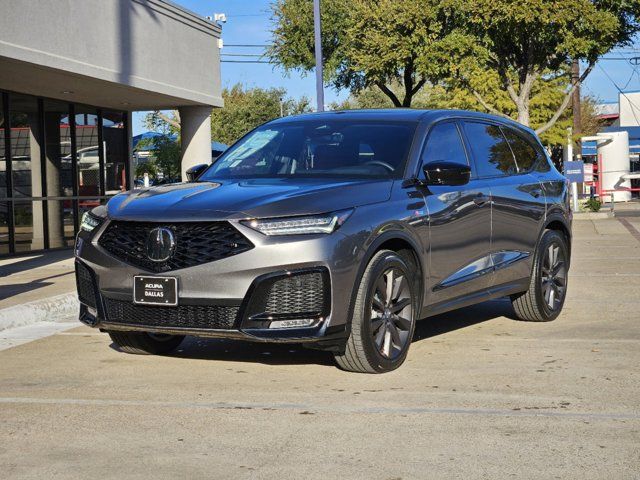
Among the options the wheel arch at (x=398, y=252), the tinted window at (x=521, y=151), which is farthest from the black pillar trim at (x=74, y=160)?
the wheel arch at (x=398, y=252)

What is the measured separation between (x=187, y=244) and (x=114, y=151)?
16171 mm

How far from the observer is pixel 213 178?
8.03 m

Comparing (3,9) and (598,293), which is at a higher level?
(3,9)

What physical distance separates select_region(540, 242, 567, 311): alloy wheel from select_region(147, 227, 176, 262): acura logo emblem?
3923 mm

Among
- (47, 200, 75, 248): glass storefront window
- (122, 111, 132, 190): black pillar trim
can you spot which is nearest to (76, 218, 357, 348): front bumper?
(47, 200, 75, 248): glass storefront window

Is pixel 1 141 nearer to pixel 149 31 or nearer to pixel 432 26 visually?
pixel 149 31

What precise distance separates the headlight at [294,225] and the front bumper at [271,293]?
5cm

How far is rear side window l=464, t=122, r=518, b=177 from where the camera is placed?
8.63 m

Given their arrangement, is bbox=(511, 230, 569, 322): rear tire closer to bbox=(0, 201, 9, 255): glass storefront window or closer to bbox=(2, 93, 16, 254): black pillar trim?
bbox=(0, 201, 9, 255): glass storefront window

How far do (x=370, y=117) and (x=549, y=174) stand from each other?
2.44 m

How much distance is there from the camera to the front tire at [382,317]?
6.76m

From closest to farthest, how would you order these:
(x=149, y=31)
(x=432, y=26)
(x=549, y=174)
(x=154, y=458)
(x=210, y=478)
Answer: (x=210, y=478), (x=154, y=458), (x=549, y=174), (x=149, y=31), (x=432, y=26)

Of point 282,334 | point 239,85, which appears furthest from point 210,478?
point 239,85

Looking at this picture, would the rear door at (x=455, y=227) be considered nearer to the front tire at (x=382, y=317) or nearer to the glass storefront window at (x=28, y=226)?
the front tire at (x=382, y=317)
